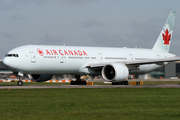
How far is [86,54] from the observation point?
40656mm

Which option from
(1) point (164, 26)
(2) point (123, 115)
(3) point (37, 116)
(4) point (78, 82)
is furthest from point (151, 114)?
(1) point (164, 26)

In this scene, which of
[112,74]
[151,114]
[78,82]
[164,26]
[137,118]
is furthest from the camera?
[164,26]

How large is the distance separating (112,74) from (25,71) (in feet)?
33.9

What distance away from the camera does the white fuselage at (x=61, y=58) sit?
116 feet

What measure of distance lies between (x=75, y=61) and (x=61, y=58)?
2.06 meters

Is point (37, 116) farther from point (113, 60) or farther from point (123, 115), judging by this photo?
point (113, 60)

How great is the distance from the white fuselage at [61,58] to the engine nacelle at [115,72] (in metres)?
2.25

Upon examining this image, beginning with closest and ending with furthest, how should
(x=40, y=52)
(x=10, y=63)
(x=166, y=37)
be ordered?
(x=10, y=63) → (x=40, y=52) → (x=166, y=37)

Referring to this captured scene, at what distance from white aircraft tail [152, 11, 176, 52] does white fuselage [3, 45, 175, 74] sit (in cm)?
534

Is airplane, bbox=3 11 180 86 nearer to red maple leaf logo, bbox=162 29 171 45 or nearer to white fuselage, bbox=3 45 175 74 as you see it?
white fuselage, bbox=3 45 175 74

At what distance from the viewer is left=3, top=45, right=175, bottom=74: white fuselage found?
116ft

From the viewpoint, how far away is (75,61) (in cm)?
3909

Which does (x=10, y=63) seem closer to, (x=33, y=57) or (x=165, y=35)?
(x=33, y=57)

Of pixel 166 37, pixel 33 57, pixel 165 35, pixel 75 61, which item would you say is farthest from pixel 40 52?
pixel 166 37
